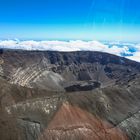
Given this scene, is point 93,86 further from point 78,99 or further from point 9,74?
point 78,99

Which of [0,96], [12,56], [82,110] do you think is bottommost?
[12,56]

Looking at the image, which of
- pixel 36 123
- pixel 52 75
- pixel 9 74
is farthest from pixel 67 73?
pixel 36 123

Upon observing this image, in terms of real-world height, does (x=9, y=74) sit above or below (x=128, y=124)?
below

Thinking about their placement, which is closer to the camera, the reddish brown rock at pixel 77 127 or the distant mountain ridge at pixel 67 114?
the distant mountain ridge at pixel 67 114

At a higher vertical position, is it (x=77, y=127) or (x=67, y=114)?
(x=67, y=114)

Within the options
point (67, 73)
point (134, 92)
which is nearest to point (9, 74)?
point (67, 73)

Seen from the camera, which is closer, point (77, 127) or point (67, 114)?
point (77, 127)

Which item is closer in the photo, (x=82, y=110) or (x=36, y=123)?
(x=36, y=123)

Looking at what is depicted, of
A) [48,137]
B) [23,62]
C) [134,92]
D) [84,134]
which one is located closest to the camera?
[48,137]

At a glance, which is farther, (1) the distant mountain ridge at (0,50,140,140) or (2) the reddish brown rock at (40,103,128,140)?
(2) the reddish brown rock at (40,103,128,140)

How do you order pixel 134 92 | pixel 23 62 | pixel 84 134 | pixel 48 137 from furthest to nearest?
pixel 23 62 < pixel 134 92 < pixel 84 134 < pixel 48 137
